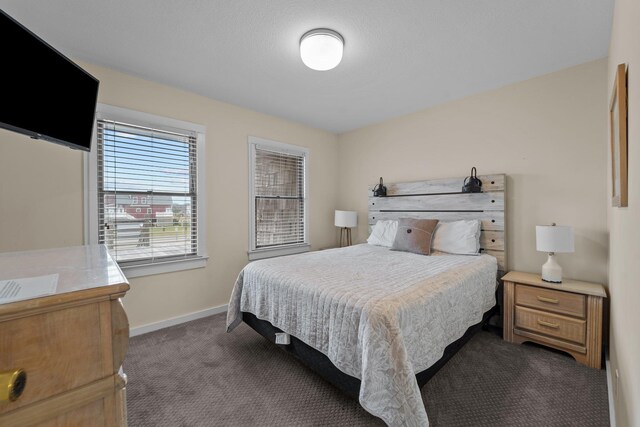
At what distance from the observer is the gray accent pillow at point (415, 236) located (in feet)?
9.77

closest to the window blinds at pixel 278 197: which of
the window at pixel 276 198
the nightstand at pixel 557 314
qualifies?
the window at pixel 276 198

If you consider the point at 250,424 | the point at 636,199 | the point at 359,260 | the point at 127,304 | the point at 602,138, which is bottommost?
the point at 250,424

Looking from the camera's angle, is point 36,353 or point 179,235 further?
point 179,235

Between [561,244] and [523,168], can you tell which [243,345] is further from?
[523,168]

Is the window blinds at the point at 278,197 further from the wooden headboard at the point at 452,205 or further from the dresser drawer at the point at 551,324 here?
the dresser drawer at the point at 551,324

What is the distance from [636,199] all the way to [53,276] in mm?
2009

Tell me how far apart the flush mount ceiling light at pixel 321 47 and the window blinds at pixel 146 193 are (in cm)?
167

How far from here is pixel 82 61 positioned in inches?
92.4

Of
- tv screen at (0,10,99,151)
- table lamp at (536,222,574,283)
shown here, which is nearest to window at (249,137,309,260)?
tv screen at (0,10,99,151)

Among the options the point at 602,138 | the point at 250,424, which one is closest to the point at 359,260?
the point at 250,424

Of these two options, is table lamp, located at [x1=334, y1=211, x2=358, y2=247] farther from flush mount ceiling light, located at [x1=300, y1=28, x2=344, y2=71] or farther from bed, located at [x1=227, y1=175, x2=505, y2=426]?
flush mount ceiling light, located at [x1=300, y1=28, x2=344, y2=71]

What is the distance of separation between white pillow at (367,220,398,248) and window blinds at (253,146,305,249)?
3.71 ft

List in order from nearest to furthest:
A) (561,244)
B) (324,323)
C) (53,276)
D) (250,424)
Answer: (53,276)
(250,424)
(324,323)
(561,244)

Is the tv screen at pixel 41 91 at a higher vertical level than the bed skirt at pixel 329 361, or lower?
higher
